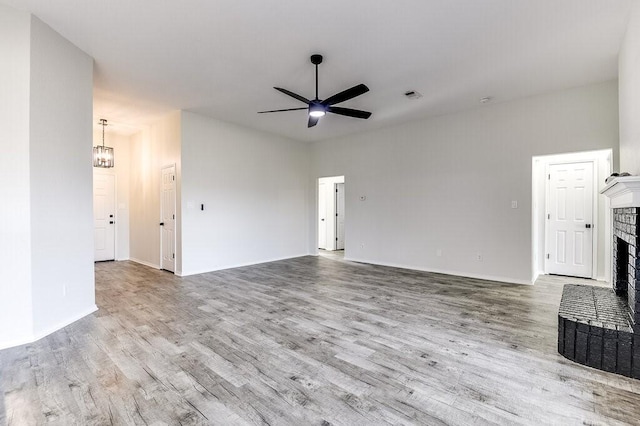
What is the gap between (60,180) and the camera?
3.10 metres

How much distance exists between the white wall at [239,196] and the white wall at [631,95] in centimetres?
575

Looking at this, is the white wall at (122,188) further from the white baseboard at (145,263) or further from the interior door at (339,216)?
the interior door at (339,216)

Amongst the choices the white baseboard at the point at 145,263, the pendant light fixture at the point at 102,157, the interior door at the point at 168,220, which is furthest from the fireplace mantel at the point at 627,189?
the pendant light fixture at the point at 102,157

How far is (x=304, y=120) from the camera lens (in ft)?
19.2

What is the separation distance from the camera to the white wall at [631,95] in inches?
102

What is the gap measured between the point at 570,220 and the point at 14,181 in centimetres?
748

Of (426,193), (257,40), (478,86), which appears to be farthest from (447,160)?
(257,40)

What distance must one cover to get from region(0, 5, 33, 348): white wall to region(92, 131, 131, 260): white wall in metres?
4.74

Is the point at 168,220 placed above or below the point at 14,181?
below

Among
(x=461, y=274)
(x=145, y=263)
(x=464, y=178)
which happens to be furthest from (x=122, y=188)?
(x=461, y=274)

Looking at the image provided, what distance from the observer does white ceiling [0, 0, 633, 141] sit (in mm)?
2641

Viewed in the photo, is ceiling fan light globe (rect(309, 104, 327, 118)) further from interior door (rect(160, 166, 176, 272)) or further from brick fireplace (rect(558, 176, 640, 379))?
interior door (rect(160, 166, 176, 272))

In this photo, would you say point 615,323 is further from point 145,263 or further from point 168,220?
point 145,263

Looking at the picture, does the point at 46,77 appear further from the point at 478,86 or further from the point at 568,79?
the point at 568,79
